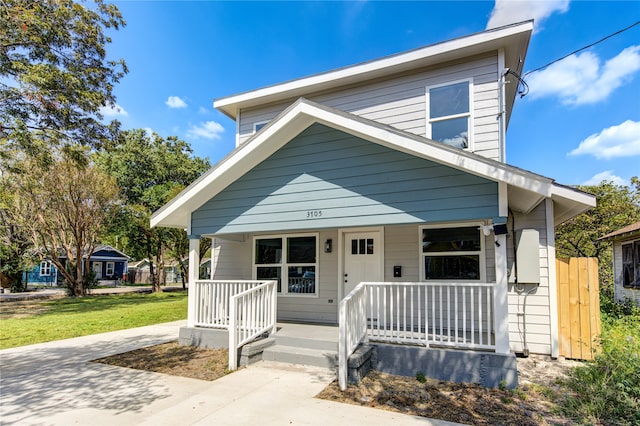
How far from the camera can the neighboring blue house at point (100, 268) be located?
33.3 metres

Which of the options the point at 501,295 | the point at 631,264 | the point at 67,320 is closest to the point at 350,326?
the point at 501,295

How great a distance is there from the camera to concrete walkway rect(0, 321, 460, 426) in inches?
151

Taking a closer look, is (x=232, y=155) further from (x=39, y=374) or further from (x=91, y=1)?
(x=91, y=1)

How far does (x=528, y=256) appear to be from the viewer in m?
6.12

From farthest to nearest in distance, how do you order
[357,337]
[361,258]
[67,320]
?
[67,320] < [361,258] < [357,337]

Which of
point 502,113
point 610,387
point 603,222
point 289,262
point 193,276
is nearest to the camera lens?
point 610,387

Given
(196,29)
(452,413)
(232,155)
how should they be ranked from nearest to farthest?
(452,413), (232,155), (196,29)

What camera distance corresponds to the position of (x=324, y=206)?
6.13 metres

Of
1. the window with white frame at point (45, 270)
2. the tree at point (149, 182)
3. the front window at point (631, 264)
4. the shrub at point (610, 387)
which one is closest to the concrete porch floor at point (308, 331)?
the shrub at point (610, 387)

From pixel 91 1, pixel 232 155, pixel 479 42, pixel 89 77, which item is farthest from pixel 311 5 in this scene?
pixel 89 77

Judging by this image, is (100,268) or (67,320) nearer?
(67,320)

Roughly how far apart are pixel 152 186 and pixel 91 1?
15.2m

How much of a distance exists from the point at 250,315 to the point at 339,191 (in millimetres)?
2762

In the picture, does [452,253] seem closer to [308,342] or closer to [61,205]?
[308,342]
